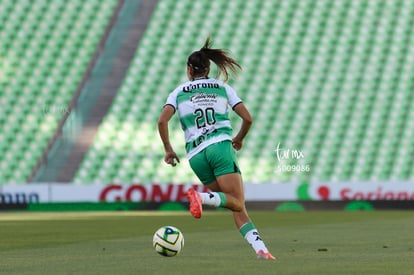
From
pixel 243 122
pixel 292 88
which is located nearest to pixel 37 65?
pixel 292 88

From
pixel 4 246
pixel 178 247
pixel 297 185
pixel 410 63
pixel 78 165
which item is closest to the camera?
pixel 178 247

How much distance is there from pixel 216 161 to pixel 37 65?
77.1 feet

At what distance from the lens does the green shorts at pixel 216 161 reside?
8.02 m

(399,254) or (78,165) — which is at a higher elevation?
(399,254)

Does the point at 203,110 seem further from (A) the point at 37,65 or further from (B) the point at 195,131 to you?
(A) the point at 37,65

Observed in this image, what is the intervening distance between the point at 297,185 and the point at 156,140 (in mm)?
5146

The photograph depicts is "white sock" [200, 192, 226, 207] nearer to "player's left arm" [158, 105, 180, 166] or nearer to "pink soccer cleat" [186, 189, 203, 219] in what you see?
"pink soccer cleat" [186, 189, 203, 219]

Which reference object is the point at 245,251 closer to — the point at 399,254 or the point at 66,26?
the point at 399,254

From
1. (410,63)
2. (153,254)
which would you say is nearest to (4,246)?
(153,254)

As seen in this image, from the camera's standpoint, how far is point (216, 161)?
26.3 ft

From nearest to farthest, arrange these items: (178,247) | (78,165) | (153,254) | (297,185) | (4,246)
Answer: (178,247) → (153,254) → (4,246) → (297,185) → (78,165)

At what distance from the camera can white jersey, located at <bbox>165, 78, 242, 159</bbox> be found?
8.13 m

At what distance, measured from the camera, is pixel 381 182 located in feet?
84.0

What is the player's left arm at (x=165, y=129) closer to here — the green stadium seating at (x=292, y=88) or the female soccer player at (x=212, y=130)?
the female soccer player at (x=212, y=130)
